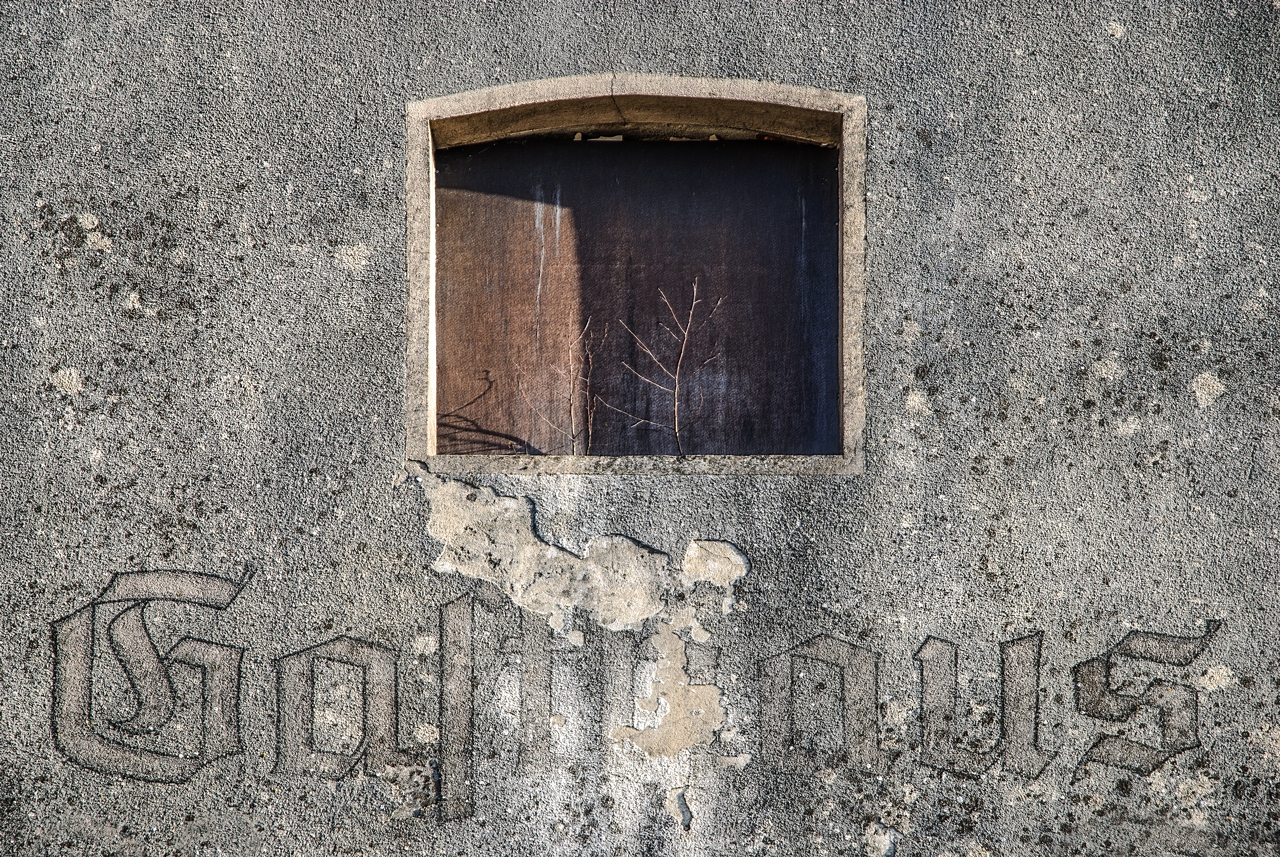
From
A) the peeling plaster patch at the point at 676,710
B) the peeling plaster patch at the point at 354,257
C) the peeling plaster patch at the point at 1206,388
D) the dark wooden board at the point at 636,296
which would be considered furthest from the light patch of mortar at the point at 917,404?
the peeling plaster patch at the point at 354,257

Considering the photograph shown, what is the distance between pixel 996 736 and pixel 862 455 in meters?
1.11

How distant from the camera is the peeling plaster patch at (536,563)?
9.62ft

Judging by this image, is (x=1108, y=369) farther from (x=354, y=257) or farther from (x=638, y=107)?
(x=354, y=257)

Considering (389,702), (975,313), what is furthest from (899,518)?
(389,702)

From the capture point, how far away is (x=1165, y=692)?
2.88m

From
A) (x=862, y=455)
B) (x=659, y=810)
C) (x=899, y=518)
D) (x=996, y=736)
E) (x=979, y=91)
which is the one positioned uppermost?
(x=979, y=91)

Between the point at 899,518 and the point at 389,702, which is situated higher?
the point at 899,518

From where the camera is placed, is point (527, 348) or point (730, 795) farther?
point (527, 348)

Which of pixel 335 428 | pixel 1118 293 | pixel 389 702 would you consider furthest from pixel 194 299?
pixel 1118 293

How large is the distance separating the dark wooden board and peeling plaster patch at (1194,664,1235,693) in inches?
60.0

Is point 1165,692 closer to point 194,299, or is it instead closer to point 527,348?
point 527,348

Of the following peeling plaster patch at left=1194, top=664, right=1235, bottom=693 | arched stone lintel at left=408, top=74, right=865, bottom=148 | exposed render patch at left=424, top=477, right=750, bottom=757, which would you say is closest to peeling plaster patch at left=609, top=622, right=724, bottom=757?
exposed render patch at left=424, top=477, right=750, bottom=757

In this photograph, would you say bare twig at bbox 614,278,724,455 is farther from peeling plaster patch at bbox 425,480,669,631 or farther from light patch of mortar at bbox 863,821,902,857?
light patch of mortar at bbox 863,821,902,857

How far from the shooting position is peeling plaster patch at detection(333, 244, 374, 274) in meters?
3.03
